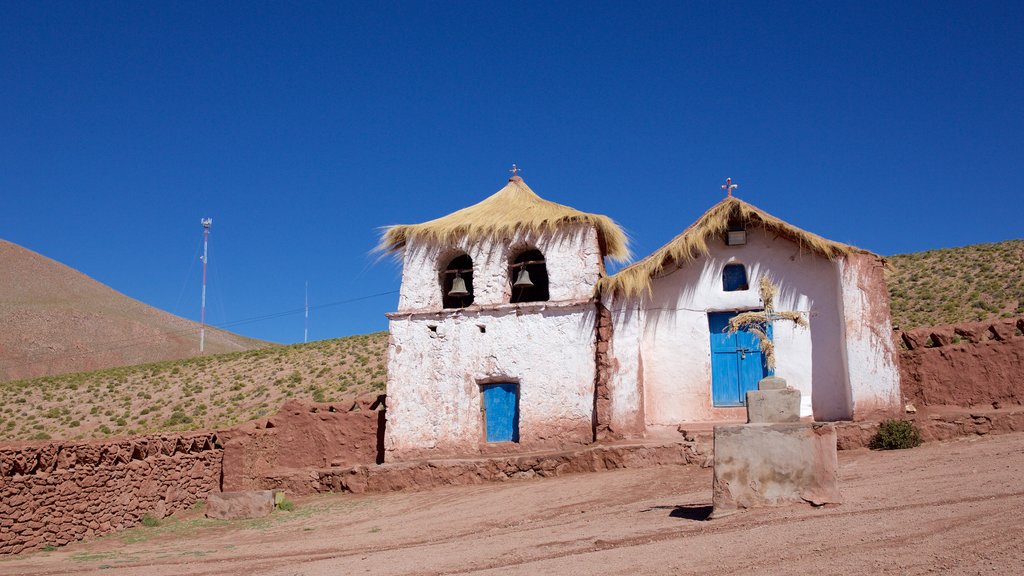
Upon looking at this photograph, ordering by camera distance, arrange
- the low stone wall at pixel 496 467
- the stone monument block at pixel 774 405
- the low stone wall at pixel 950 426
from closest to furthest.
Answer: the stone monument block at pixel 774 405 < the low stone wall at pixel 950 426 < the low stone wall at pixel 496 467

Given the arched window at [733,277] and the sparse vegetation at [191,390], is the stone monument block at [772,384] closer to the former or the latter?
the arched window at [733,277]

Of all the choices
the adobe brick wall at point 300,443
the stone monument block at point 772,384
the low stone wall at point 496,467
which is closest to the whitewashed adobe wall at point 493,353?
the adobe brick wall at point 300,443

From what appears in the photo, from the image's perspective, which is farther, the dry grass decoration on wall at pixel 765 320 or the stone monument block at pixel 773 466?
the dry grass decoration on wall at pixel 765 320

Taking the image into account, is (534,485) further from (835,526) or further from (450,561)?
(835,526)

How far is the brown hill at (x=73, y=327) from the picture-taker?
5966 cm

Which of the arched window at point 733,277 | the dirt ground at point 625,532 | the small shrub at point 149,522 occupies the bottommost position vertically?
the small shrub at point 149,522

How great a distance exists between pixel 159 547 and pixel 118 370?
33288mm

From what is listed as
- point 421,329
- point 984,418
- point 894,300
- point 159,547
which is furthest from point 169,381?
point 984,418

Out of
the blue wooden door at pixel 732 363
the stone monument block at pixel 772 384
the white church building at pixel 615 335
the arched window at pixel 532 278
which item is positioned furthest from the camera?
the arched window at pixel 532 278

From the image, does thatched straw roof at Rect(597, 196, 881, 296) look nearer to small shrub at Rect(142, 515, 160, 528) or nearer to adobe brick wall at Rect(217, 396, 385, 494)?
adobe brick wall at Rect(217, 396, 385, 494)

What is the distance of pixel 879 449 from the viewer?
13047 millimetres

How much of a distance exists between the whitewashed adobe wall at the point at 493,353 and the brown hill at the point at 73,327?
49263 millimetres

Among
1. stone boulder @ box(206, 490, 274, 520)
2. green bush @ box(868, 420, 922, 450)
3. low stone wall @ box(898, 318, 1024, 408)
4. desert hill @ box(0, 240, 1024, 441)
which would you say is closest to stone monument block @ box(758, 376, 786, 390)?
green bush @ box(868, 420, 922, 450)

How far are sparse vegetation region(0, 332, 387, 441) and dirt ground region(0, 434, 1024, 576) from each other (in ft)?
54.9
